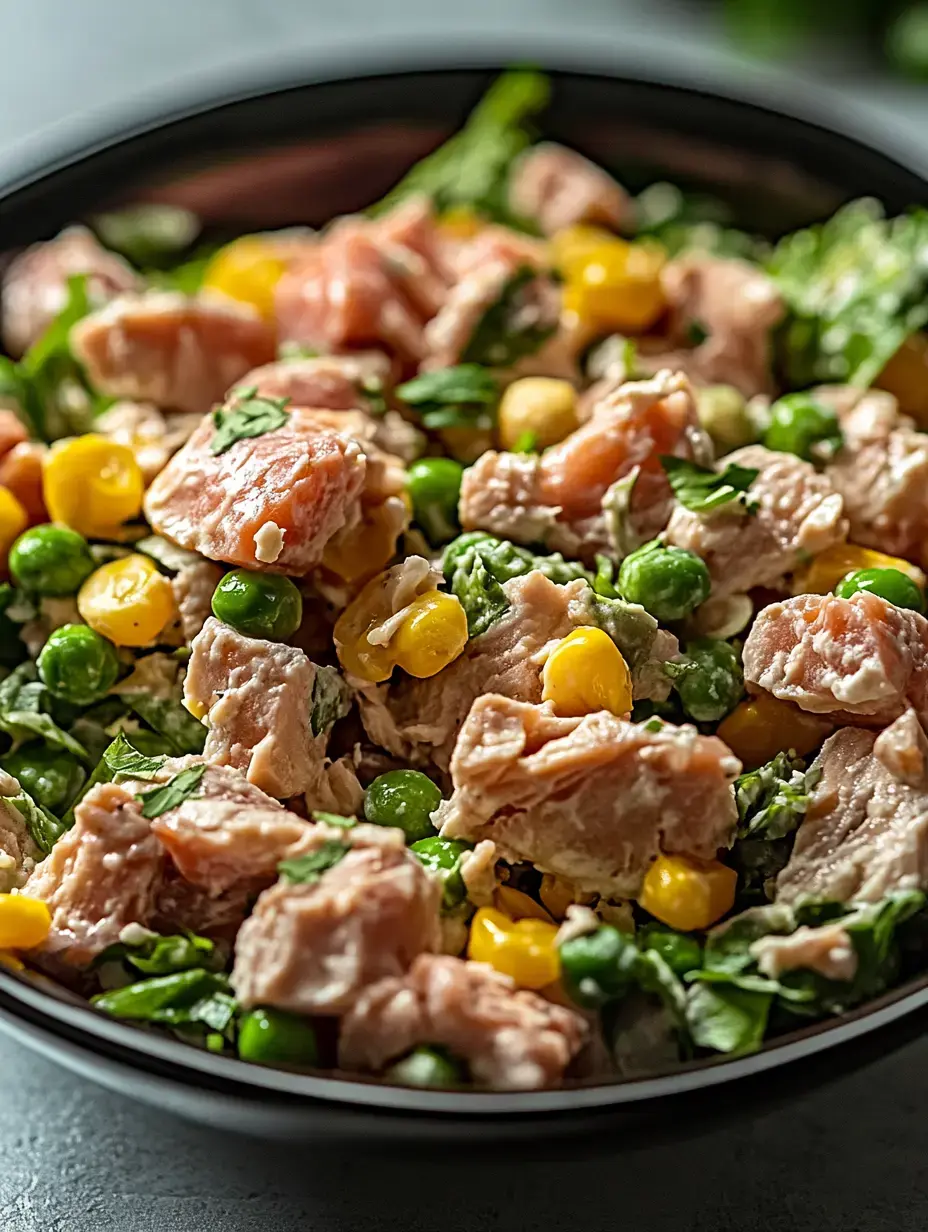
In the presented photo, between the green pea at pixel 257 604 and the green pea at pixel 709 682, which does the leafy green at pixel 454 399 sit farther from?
the green pea at pixel 709 682

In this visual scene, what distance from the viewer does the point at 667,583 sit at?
3.69 m

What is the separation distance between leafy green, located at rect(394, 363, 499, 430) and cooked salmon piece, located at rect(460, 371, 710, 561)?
0.38 m

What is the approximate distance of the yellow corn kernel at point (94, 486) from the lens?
159 inches

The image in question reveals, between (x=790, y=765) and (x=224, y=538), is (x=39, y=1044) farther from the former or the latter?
(x=790, y=765)

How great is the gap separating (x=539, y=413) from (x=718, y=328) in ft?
2.86

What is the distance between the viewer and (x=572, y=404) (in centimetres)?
427

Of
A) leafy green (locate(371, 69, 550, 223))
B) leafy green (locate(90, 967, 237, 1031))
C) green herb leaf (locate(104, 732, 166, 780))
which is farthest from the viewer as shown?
leafy green (locate(371, 69, 550, 223))

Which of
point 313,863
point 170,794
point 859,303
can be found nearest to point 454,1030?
point 313,863

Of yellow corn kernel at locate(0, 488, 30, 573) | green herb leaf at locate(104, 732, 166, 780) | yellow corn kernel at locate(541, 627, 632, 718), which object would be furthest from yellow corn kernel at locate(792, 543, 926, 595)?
yellow corn kernel at locate(0, 488, 30, 573)

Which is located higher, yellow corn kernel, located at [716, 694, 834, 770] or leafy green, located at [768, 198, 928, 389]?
leafy green, located at [768, 198, 928, 389]

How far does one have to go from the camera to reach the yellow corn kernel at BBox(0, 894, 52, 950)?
3.22 metres

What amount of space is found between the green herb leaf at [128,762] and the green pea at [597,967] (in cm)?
111

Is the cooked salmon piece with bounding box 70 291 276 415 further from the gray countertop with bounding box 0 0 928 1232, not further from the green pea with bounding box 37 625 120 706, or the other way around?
the gray countertop with bounding box 0 0 928 1232

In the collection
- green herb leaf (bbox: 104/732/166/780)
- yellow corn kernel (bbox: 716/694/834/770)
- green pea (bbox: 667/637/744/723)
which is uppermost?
green pea (bbox: 667/637/744/723)
